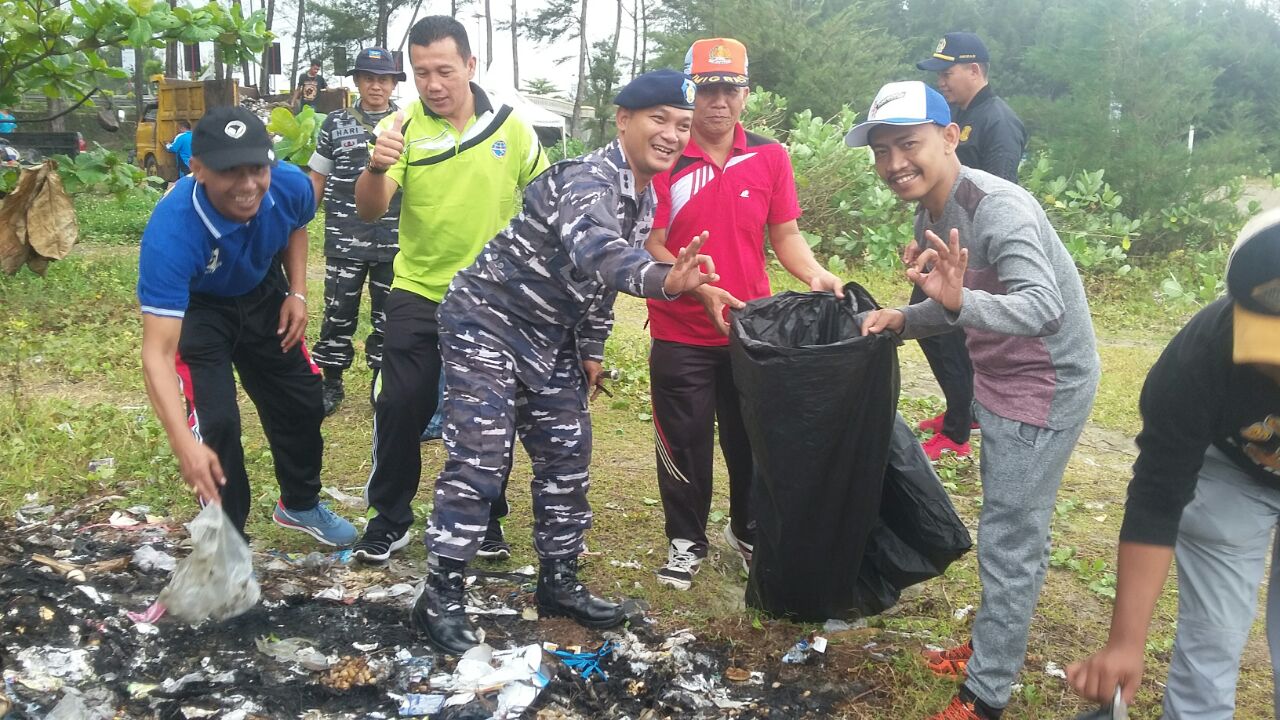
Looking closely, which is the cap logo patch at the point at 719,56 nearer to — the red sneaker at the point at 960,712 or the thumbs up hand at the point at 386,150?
the thumbs up hand at the point at 386,150

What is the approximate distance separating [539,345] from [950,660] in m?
1.70

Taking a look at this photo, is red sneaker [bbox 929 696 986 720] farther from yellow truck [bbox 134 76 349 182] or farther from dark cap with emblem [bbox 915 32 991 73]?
yellow truck [bbox 134 76 349 182]

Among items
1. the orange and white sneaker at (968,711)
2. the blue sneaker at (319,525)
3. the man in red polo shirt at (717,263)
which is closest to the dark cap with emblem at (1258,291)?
the orange and white sneaker at (968,711)

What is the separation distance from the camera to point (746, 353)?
3.24 m

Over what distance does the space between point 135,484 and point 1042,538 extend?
3959mm

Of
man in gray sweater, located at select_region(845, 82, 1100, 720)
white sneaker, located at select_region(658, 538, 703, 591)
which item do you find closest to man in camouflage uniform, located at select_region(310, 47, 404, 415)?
white sneaker, located at select_region(658, 538, 703, 591)

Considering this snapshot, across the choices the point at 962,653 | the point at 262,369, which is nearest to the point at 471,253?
the point at 262,369

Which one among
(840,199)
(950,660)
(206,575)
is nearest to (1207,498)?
(950,660)

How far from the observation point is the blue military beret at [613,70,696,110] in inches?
124

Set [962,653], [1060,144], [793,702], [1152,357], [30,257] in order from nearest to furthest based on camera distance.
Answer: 1. [793,702]
2. [962,653]
3. [30,257]
4. [1152,357]
5. [1060,144]

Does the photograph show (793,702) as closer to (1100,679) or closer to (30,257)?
(1100,679)

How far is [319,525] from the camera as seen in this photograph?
4309 millimetres

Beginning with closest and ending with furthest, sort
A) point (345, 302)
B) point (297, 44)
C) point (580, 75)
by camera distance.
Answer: point (345, 302), point (580, 75), point (297, 44)

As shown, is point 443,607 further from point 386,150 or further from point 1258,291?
point 1258,291
